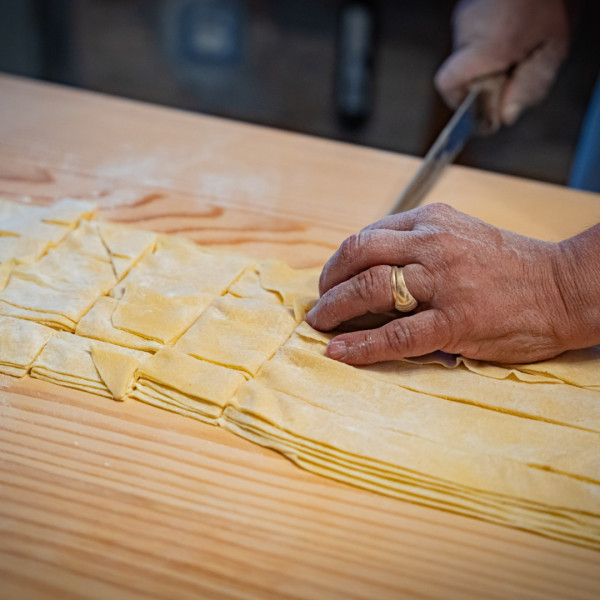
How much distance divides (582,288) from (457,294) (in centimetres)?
21

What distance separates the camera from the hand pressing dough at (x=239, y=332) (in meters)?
1.18

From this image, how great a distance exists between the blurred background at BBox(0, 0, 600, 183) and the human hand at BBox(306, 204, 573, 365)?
3150mm

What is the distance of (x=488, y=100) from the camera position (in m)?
1.95

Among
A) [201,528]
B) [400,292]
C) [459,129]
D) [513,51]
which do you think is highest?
[513,51]

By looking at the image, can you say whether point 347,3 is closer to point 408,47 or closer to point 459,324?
point 408,47

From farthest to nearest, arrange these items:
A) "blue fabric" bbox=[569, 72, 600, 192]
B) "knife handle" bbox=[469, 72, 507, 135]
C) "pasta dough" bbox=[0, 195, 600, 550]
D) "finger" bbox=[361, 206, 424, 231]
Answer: "blue fabric" bbox=[569, 72, 600, 192] < "knife handle" bbox=[469, 72, 507, 135] < "finger" bbox=[361, 206, 424, 231] < "pasta dough" bbox=[0, 195, 600, 550]

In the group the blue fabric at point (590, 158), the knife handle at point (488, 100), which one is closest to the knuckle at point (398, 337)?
the knife handle at point (488, 100)

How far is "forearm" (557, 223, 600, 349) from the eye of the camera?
1.14 m

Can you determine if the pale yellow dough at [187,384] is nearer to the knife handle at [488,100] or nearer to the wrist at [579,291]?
the wrist at [579,291]

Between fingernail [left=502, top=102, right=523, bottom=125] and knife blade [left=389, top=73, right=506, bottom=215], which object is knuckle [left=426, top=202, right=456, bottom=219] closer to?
knife blade [left=389, top=73, right=506, bottom=215]

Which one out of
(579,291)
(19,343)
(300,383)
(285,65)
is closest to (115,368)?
(19,343)

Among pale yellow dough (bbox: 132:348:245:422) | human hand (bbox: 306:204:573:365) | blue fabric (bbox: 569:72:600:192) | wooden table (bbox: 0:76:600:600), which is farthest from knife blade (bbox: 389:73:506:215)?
wooden table (bbox: 0:76:600:600)

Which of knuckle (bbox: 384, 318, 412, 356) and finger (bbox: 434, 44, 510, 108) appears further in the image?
finger (bbox: 434, 44, 510, 108)

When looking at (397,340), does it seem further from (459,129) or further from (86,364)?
(459,129)
